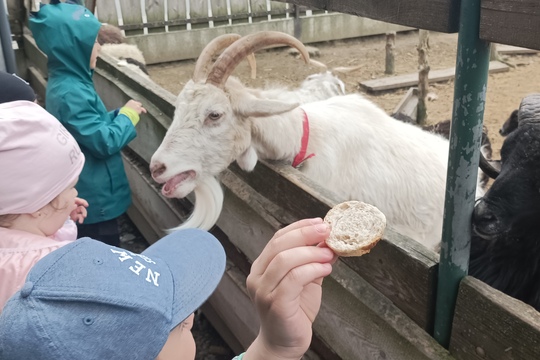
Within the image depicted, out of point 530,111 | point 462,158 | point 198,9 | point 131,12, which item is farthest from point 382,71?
point 462,158

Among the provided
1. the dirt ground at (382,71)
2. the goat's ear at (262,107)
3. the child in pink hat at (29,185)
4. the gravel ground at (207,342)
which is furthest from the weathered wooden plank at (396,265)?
the dirt ground at (382,71)

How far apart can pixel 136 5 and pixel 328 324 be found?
964cm

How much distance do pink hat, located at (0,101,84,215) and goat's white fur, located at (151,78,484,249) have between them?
1.14 meters

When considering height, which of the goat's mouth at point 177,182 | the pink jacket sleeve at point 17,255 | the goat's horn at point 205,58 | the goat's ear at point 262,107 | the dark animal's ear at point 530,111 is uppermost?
the goat's horn at point 205,58

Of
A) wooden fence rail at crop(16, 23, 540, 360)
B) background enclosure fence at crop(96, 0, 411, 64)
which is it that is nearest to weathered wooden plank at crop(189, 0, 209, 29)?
background enclosure fence at crop(96, 0, 411, 64)

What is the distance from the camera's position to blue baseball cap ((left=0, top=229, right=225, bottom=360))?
92 cm

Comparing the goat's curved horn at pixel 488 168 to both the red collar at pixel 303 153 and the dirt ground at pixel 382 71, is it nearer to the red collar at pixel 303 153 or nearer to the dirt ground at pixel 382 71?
the red collar at pixel 303 153

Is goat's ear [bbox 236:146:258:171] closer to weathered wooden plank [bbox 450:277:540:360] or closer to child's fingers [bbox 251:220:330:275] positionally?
weathered wooden plank [bbox 450:277:540:360]

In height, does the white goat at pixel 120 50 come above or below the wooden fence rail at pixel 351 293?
above

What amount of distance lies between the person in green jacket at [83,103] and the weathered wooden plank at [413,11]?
66.0 inches

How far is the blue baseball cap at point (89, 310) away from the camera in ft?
3.00

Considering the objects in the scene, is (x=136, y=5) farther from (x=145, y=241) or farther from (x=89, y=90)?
(x=89, y=90)

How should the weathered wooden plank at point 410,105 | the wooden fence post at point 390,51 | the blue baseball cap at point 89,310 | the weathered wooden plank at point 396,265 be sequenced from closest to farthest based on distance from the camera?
the blue baseball cap at point 89,310
the weathered wooden plank at point 396,265
the weathered wooden plank at point 410,105
the wooden fence post at point 390,51

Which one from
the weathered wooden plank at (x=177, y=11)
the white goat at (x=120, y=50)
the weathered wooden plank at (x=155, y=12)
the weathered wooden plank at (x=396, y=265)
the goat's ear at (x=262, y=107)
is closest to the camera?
the weathered wooden plank at (x=396, y=265)
